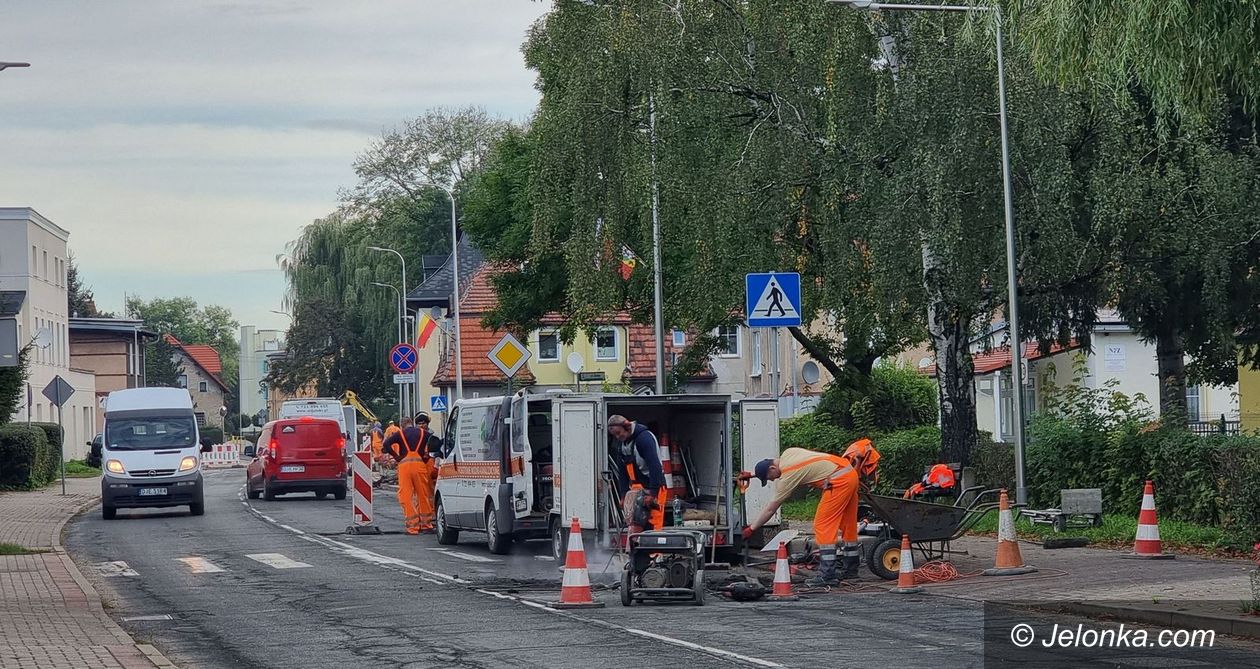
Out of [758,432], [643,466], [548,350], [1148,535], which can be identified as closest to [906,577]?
[643,466]

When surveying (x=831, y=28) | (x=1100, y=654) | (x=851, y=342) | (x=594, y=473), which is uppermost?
(x=831, y=28)

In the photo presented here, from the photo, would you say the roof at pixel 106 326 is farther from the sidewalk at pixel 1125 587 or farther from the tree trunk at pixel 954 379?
the sidewalk at pixel 1125 587

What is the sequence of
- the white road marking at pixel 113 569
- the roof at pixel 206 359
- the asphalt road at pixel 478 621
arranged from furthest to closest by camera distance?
the roof at pixel 206 359, the white road marking at pixel 113 569, the asphalt road at pixel 478 621

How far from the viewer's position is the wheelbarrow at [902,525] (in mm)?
16656

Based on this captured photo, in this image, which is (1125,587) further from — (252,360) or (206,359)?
(252,360)

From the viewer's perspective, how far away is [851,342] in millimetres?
30562

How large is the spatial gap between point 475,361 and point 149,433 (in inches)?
1202

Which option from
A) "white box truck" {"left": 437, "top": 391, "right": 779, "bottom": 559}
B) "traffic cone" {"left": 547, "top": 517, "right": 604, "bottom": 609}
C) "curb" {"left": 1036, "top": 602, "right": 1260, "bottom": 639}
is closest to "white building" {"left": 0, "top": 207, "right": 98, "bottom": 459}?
"white box truck" {"left": 437, "top": 391, "right": 779, "bottom": 559}

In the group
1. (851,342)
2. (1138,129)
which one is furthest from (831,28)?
(851,342)

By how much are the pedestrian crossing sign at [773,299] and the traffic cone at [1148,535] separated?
4481 millimetres

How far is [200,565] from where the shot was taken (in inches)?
832

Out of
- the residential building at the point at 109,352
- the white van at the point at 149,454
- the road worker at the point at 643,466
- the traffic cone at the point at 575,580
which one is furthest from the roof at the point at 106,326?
the traffic cone at the point at 575,580

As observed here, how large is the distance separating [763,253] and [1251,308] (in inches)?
376

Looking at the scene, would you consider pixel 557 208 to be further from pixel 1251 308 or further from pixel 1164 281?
pixel 1251 308
